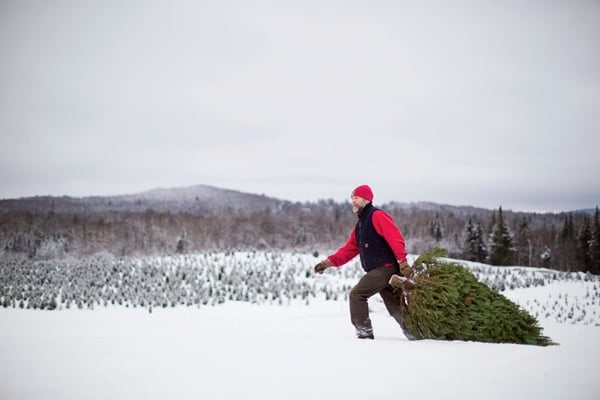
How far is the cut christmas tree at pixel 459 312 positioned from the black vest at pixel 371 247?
382 millimetres

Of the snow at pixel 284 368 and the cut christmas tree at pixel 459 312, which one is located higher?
the cut christmas tree at pixel 459 312

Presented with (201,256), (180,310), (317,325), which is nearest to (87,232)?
(201,256)

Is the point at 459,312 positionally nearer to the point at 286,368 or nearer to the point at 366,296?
the point at 366,296

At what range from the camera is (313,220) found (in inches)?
3440

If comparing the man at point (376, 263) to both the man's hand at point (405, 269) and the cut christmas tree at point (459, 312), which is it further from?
the cut christmas tree at point (459, 312)

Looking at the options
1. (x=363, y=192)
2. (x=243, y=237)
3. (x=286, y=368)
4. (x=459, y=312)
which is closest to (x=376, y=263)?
(x=363, y=192)

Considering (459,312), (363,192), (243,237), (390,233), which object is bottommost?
(243,237)

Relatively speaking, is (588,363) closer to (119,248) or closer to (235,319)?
(235,319)

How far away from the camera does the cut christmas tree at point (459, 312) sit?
438 cm

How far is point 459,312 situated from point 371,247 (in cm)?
134

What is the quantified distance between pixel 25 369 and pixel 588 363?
17.0 ft

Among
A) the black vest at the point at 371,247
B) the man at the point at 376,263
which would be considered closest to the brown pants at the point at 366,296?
the man at the point at 376,263

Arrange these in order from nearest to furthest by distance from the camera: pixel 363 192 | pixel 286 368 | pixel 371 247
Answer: pixel 286 368 → pixel 371 247 → pixel 363 192

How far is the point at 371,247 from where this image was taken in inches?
204
